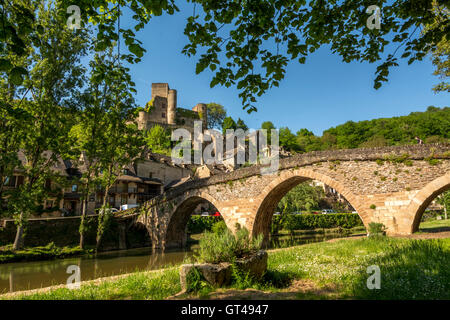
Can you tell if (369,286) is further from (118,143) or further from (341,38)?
(118,143)

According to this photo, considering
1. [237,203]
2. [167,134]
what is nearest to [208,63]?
[237,203]

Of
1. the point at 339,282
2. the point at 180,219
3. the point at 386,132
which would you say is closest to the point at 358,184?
the point at 339,282

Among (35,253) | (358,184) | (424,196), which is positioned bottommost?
(35,253)

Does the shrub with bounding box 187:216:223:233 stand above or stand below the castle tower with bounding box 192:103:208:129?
below

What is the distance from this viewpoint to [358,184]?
12438mm

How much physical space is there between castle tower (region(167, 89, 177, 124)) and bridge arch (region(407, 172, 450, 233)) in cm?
5261

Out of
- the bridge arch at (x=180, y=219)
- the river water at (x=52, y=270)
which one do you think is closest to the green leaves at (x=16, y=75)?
the river water at (x=52, y=270)

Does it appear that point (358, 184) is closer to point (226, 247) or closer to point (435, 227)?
point (435, 227)

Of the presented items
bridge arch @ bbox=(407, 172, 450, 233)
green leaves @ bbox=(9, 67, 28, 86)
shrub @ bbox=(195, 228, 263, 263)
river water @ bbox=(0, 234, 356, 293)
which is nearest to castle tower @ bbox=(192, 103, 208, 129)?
river water @ bbox=(0, 234, 356, 293)

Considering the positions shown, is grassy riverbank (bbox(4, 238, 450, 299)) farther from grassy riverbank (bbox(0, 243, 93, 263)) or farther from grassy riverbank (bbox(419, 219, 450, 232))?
Answer: grassy riverbank (bbox(0, 243, 93, 263))

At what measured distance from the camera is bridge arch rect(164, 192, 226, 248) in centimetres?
1938

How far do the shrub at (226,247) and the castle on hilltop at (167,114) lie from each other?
2123 inches

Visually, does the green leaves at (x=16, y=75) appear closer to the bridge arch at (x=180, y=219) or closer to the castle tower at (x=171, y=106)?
the bridge arch at (x=180, y=219)

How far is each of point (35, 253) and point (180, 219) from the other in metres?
9.63
